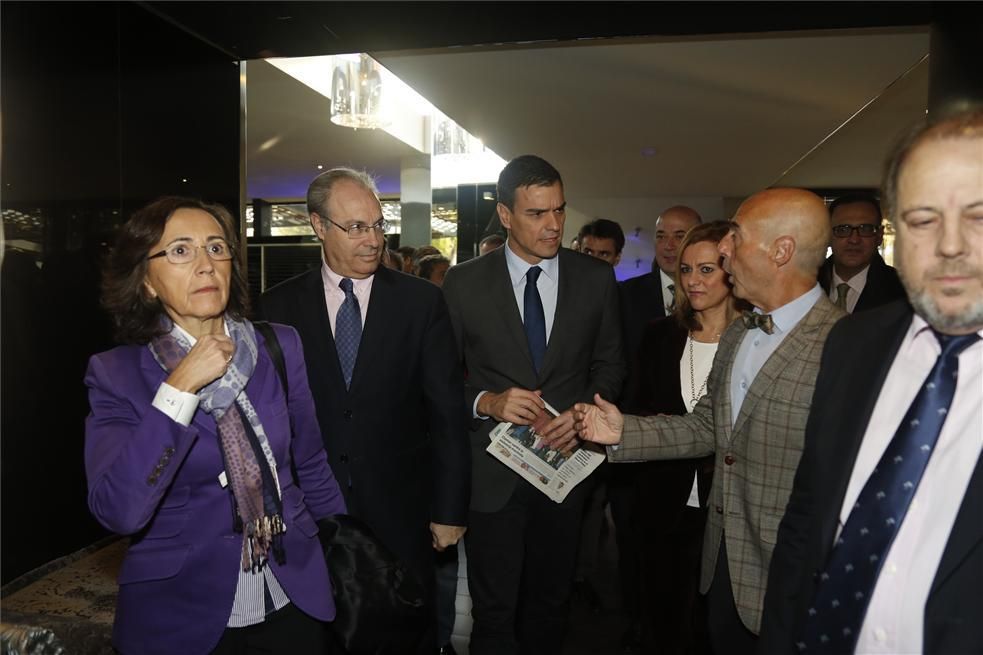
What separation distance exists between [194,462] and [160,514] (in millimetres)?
144

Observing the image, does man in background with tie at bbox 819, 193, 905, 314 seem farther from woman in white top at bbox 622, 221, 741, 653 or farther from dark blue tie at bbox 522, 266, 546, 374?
dark blue tie at bbox 522, 266, 546, 374

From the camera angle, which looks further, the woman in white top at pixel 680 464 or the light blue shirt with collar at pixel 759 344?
the woman in white top at pixel 680 464

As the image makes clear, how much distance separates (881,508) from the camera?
4.67ft

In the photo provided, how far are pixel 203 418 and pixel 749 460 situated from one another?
1489 millimetres

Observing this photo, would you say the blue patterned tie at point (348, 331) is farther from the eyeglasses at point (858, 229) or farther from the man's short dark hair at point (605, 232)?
the eyeglasses at point (858, 229)

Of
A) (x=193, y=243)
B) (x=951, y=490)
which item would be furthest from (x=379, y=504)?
(x=951, y=490)

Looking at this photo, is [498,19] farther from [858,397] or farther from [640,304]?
[858,397]

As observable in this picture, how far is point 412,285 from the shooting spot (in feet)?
9.55

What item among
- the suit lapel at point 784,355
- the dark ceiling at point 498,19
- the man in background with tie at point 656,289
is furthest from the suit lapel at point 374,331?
the man in background with tie at point 656,289

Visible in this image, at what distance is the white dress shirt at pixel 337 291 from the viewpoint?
2879mm

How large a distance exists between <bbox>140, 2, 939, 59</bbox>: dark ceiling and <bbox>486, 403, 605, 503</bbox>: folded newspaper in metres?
2.08

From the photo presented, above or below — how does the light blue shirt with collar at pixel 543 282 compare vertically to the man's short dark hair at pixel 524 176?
below

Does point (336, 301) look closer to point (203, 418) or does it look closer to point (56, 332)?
point (203, 418)

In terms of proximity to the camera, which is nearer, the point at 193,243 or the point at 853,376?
the point at 853,376
